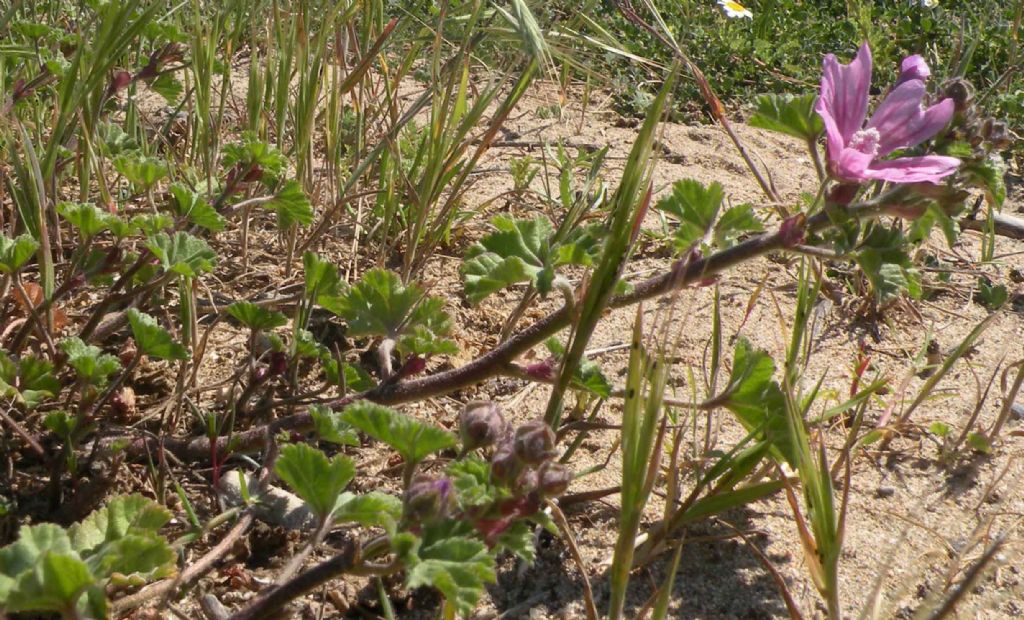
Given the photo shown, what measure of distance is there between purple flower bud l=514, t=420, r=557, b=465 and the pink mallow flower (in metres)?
0.64

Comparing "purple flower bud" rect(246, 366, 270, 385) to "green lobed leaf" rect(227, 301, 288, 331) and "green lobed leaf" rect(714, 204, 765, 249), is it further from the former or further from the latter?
"green lobed leaf" rect(714, 204, 765, 249)

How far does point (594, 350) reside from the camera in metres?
2.54

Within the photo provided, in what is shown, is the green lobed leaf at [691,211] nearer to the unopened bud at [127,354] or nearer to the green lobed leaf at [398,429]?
the green lobed leaf at [398,429]

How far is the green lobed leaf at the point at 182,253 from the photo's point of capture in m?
1.84

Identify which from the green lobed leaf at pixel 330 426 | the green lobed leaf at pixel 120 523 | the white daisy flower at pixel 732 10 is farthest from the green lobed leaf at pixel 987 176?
the white daisy flower at pixel 732 10

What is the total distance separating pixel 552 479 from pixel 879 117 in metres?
0.87

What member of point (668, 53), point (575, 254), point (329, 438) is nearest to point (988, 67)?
point (668, 53)

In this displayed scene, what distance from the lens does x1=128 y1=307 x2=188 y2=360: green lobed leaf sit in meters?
1.79

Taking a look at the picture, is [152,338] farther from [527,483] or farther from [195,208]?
[527,483]

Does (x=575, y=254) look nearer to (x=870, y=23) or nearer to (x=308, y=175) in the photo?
(x=308, y=175)

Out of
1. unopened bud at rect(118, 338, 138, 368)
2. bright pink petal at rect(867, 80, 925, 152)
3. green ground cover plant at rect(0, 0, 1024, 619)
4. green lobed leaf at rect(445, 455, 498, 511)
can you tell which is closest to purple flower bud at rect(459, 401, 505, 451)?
green ground cover plant at rect(0, 0, 1024, 619)

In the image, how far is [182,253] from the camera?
189 cm

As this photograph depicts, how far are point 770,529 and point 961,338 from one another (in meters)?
1.09

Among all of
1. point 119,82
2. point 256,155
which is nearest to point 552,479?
point 256,155
